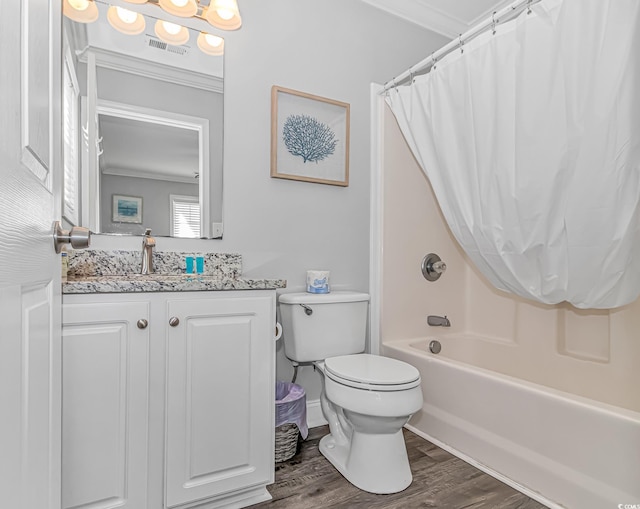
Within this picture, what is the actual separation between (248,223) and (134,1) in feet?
3.54

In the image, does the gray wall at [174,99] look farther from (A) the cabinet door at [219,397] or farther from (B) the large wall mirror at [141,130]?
(A) the cabinet door at [219,397]

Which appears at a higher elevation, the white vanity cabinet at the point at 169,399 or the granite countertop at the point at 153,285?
the granite countertop at the point at 153,285

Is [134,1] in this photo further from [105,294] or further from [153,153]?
[105,294]

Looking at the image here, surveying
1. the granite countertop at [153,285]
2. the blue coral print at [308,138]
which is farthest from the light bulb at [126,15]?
the granite countertop at [153,285]

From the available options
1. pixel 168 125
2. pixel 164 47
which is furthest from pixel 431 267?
pixel 164 47

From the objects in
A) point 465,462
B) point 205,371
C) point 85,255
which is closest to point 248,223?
point 85,255

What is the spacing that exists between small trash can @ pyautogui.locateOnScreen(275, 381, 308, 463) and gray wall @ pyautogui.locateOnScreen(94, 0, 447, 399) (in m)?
0.26

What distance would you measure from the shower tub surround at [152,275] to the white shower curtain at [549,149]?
102 centimetres

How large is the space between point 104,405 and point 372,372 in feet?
3.16

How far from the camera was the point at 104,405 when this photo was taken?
48.7 inches

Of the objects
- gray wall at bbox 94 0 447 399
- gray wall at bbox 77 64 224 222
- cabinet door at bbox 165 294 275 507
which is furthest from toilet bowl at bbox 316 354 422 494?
gray wall at bbox 77 64 224 222

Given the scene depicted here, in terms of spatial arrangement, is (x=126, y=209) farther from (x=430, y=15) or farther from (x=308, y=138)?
(x=430, y=15)

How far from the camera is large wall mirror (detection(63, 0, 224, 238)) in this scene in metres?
1.68

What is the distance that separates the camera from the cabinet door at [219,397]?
1.34m
